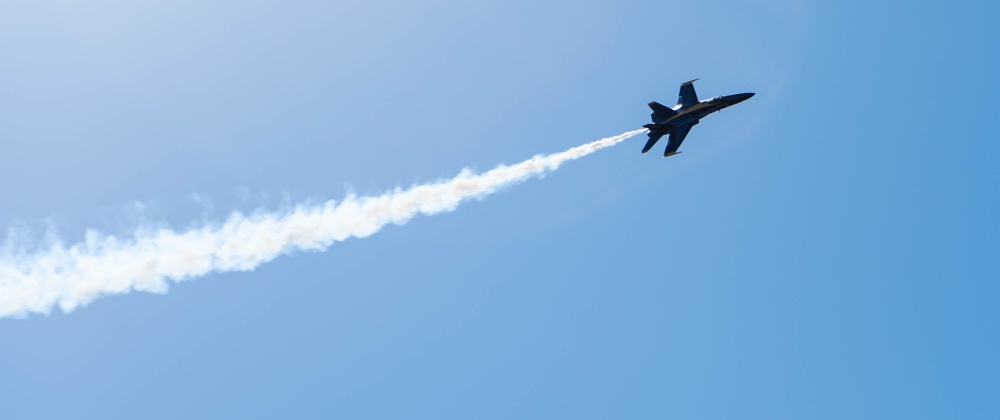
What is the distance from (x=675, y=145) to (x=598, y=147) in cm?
872

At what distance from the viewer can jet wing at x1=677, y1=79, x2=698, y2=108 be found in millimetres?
121750

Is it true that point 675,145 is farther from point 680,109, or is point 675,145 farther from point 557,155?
point 557,155

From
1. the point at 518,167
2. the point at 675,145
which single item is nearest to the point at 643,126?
the point at 675,145

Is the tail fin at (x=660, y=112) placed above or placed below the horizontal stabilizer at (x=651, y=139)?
above

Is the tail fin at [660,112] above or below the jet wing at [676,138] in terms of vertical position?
above

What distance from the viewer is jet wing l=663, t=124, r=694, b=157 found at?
121688mm

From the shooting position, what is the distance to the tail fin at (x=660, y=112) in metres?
120

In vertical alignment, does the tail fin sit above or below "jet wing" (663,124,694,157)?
above

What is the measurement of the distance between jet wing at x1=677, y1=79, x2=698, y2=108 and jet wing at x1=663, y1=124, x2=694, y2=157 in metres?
2.53

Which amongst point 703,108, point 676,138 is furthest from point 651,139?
point 703,108

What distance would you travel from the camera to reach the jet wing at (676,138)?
399 ft

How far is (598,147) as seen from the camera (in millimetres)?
120938

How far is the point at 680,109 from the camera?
12131 centimetres

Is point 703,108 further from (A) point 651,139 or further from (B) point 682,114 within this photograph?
(A) point 651,139
